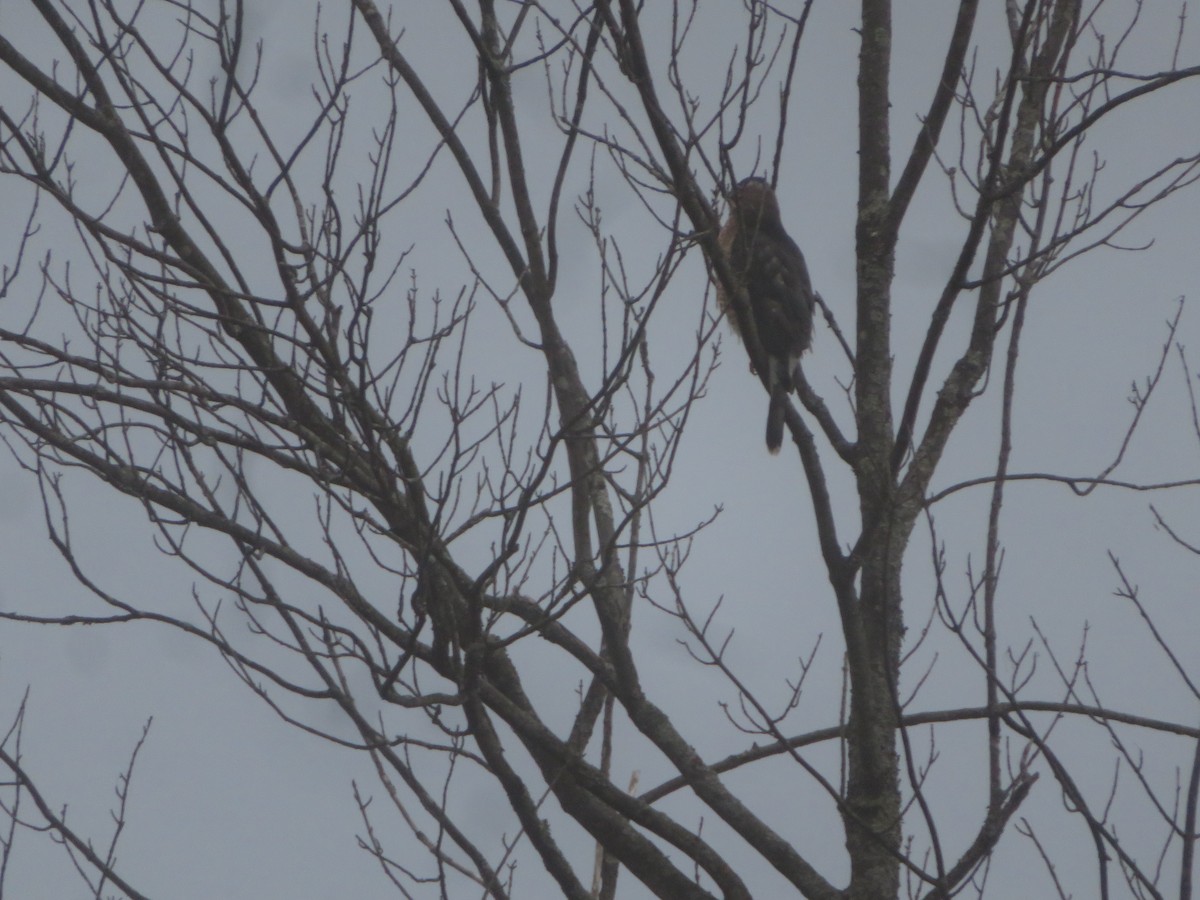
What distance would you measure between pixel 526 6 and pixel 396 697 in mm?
1805

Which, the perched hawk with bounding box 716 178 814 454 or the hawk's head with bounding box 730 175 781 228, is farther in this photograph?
the perched hawk with bounding box 716 178 814 454

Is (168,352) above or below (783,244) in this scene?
below

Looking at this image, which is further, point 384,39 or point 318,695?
point 384,39

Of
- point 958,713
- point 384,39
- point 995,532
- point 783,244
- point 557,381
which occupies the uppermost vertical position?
point 783,244

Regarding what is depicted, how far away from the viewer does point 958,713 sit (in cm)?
280

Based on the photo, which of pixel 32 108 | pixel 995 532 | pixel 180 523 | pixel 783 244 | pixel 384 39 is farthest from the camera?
pixel 783 244

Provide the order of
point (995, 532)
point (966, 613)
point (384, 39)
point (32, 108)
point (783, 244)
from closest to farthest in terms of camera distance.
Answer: point (966, 613)
point (995, 532)
point (384, 39)
point (32, 108)
point (783, 244)

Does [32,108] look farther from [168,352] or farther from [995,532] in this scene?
[995,532]

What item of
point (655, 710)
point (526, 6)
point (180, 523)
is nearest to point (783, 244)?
point (526, 6)

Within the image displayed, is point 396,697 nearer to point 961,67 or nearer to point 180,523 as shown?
point 180,523

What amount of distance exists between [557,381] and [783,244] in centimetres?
316

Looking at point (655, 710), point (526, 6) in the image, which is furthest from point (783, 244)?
point (655, 710)

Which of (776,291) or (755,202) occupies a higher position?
(755,202)

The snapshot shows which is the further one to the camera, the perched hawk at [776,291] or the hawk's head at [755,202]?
the perched hawk at [776,291]
